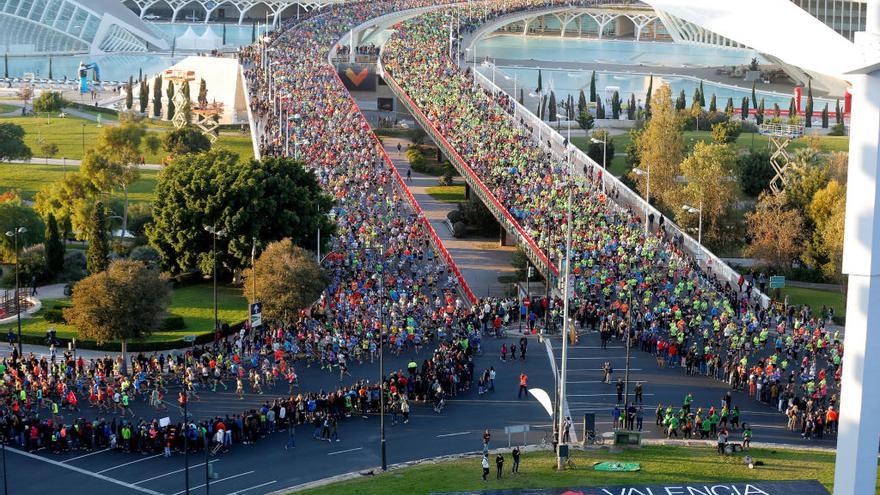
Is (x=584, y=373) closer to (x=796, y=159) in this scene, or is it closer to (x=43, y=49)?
(x=796, y=159)

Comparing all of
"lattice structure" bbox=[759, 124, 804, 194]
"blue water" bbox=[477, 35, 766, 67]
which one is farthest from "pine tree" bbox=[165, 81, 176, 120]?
"blue water" bbox=[477, 35, 766, 67]

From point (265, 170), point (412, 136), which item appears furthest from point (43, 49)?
point (265, 170)

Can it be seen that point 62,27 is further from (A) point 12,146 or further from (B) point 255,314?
(B) point 255,314

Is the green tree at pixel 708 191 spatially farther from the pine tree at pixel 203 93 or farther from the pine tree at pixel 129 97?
the pine tree at pixel 129 97

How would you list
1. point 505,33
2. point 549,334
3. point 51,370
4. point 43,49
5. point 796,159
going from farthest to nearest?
point 505,33 < point 43,49 < point 796,159 < point 549,334 < point 51,370

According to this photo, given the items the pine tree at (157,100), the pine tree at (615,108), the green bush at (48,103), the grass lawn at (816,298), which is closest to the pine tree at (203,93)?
the pine tree at (157,100)

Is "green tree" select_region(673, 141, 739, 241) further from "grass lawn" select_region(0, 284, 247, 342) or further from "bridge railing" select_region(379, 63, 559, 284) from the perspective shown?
"grass lawn" select_region(0, 284, 247, 342)
